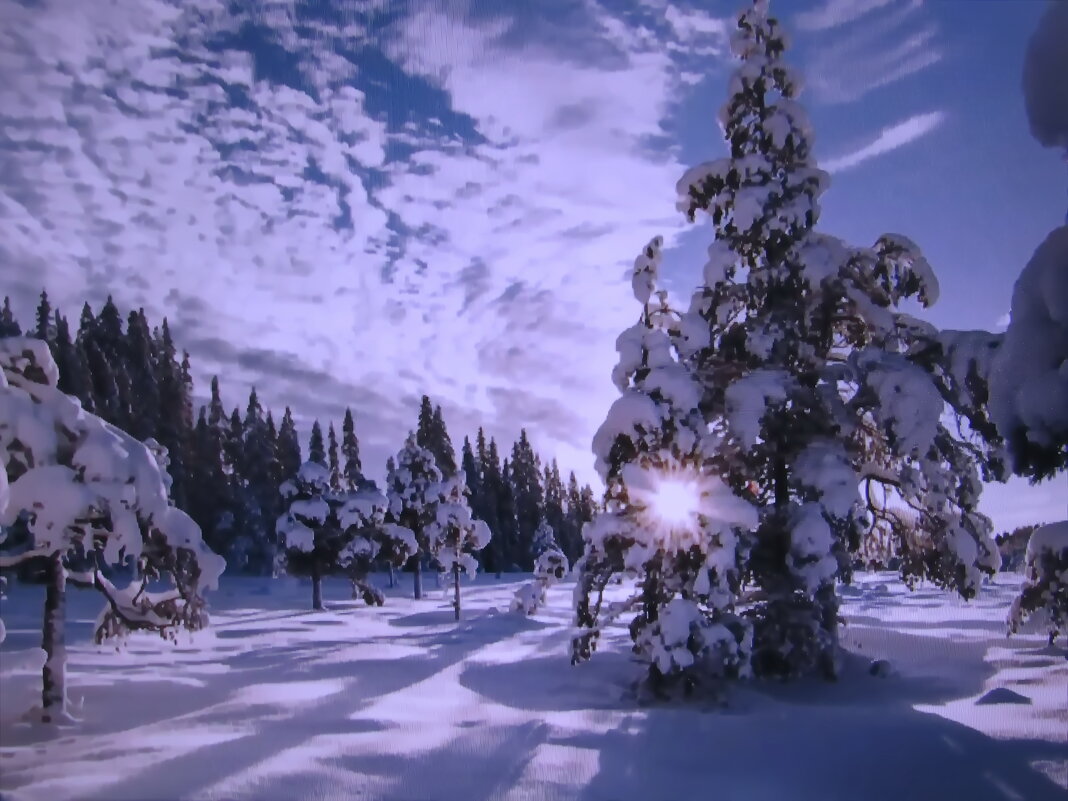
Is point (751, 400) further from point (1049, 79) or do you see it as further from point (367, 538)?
point (367, 538)

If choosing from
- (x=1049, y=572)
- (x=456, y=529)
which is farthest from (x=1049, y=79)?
(x=456, y=529)

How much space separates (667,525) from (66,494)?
9.01 meters

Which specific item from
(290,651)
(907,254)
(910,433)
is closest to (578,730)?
(910,433)

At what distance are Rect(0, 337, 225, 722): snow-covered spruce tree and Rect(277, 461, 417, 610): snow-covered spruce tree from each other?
29932 mm

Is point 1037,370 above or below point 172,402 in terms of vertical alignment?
below

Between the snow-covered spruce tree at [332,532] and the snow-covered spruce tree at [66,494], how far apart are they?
2993 centimetres

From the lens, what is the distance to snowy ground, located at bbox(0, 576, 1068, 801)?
7086 millimetres

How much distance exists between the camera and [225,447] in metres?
75.6

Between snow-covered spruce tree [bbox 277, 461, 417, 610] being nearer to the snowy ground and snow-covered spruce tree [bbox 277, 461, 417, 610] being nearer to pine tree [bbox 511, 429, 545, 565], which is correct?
the snowy ground

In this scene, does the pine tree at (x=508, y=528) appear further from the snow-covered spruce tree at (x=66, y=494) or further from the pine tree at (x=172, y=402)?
the snow-covered spruce tree at (x=66, y=494)

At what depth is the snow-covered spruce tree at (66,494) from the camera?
9.24 m

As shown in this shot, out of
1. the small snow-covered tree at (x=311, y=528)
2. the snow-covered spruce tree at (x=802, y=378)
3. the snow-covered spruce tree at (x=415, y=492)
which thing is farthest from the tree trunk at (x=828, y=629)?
the snow-covered spruce tree at (x=415, y=492)

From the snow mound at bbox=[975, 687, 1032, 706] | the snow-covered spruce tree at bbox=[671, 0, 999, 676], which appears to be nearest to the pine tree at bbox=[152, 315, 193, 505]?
the snow-covered spruce tree at bbox=[671, 0, 999, 676]

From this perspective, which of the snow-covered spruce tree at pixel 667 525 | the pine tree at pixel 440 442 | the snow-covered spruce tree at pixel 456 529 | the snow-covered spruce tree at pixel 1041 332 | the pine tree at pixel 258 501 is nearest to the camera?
the snow-covered spruce tree at pixel 1041 332
